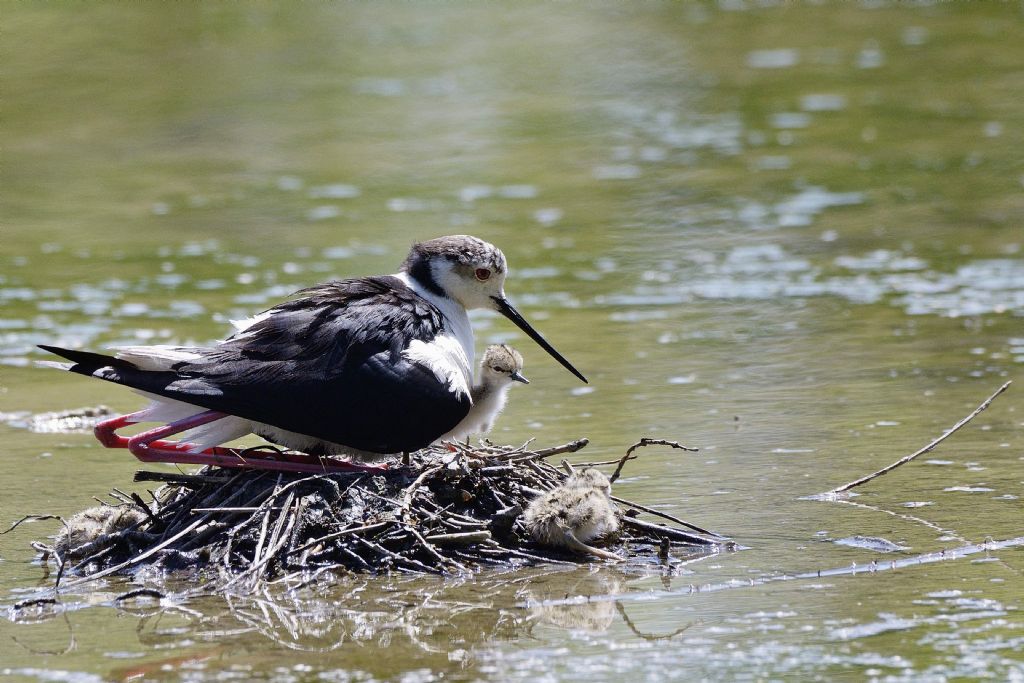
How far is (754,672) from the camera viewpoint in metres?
6.43

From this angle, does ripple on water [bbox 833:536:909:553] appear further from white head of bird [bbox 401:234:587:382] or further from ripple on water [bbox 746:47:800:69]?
ripple on water [bbox 746:47:800:69]

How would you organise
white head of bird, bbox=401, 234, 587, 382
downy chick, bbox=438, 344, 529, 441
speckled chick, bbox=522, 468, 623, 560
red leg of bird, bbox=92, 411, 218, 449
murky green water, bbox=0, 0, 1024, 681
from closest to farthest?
murky green water, bbox=0, 0, 1024, 681 → speckled chick, bbox=522, 468, 623, 560 → red leg of bird, bbox=92, 411, 218, 449 → downy chick, bbox=438, 344, 529, 441 → white head of bird, bbox=401, 234, 587, 382

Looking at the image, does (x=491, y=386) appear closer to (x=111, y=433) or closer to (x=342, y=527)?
(x=342, y=527)

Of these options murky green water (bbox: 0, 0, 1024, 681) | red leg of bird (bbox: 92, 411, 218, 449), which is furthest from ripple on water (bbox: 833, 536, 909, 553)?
red leg of bird (bbox: 92, 411, 218, 449)

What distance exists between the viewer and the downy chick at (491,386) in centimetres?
887

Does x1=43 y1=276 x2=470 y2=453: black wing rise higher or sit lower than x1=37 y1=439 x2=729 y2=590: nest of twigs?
higher

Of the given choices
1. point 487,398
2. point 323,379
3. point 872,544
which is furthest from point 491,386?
point 872,544

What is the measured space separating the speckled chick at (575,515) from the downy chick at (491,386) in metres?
1.04

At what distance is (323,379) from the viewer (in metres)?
8.12

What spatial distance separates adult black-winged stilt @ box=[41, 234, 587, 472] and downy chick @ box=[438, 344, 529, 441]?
0.25m

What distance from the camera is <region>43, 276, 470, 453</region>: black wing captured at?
801cm

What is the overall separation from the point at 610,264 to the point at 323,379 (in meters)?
7.45

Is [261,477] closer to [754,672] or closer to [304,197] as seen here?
[754,672]

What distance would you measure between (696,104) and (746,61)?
9.60 feet
